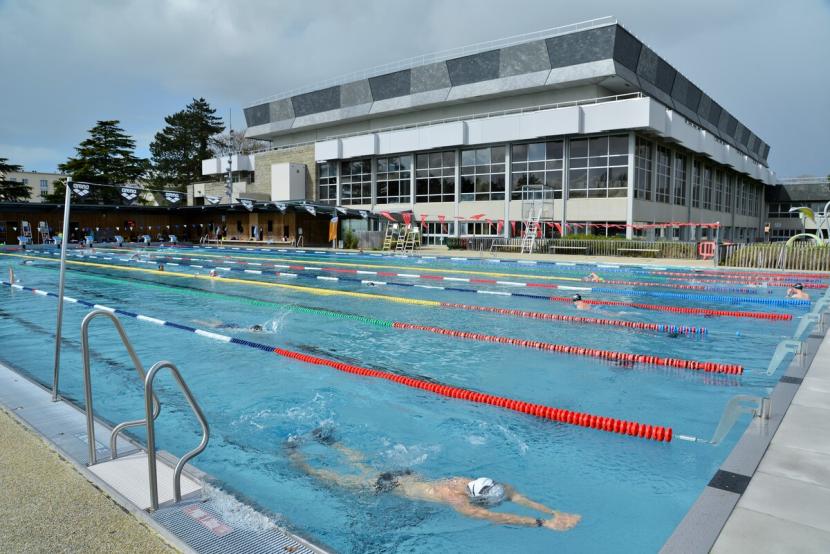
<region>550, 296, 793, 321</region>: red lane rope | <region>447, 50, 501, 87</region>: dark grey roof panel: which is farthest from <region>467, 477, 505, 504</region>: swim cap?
<region>447, 50, 501, 87</region>: dark grey roof panel

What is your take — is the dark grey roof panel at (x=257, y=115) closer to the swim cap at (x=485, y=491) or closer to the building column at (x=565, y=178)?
the building column at (x=565, y=178)

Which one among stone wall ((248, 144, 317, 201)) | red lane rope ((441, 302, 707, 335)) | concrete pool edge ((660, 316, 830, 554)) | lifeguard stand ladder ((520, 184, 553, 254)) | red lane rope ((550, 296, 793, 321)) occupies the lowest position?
concrete pool edge ((660, 316, 830, 554))

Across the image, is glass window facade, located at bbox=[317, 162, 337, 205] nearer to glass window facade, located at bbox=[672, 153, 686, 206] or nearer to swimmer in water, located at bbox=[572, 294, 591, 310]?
glass window facade, located at bbox=[672, 153, 686, 206]

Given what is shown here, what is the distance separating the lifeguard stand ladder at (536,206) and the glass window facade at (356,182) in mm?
12837

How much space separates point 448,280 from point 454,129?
18.1 meters

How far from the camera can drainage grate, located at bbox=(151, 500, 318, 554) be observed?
2504mm

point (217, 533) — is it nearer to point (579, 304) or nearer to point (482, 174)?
point (579, 304)

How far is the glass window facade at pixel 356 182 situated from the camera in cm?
3900

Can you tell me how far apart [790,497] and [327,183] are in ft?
134

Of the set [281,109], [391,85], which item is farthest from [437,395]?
[281,109]

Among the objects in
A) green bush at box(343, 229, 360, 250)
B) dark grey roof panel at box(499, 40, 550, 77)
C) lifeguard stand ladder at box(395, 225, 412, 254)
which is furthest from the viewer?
green bush at box(343, 229, 360, 250)

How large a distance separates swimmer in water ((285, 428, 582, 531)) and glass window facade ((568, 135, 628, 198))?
26.7m

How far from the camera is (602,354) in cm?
737

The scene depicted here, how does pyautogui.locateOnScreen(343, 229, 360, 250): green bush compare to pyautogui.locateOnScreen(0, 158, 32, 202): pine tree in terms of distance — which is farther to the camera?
pyautogui.locateOnScreen(0, 158, 32, 202): pine tree
